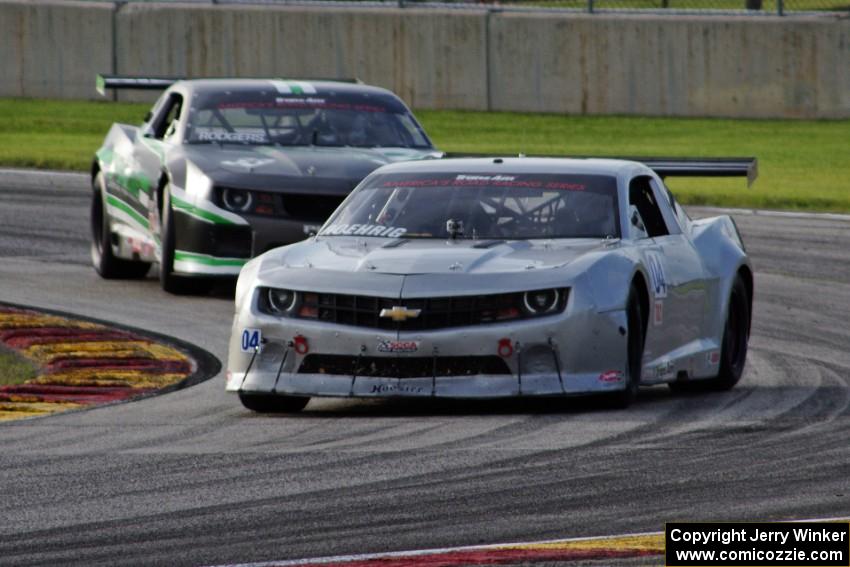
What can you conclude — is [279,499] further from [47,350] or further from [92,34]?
[92,34]

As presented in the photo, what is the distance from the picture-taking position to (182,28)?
2977 centimetres

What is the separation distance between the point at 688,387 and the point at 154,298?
4.92 meters

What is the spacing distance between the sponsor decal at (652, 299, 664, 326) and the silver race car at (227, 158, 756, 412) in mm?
11

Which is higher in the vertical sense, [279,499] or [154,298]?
[279,499]

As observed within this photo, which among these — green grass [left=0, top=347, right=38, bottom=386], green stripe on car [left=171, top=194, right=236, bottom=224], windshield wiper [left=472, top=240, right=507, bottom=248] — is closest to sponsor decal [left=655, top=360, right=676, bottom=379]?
windshield wiper [left=472, top=240, right=507, bottom=248]

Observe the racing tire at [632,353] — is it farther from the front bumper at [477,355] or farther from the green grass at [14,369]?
the green grass at [14,369]

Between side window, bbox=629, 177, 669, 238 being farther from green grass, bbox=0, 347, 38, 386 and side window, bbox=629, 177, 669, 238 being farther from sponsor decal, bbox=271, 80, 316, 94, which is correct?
sponsor decal, bbox=271, 80, 316, 94

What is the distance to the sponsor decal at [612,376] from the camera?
927cm

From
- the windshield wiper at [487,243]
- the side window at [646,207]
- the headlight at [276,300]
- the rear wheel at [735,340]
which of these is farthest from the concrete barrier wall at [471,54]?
the headlight at [276,300]

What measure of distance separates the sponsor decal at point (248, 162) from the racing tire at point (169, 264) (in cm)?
47

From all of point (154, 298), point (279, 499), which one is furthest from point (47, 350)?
point (279, 499)

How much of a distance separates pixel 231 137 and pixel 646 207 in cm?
498

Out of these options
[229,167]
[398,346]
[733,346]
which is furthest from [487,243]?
[229,167]

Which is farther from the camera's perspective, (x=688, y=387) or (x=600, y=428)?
(x=688, y=387)
